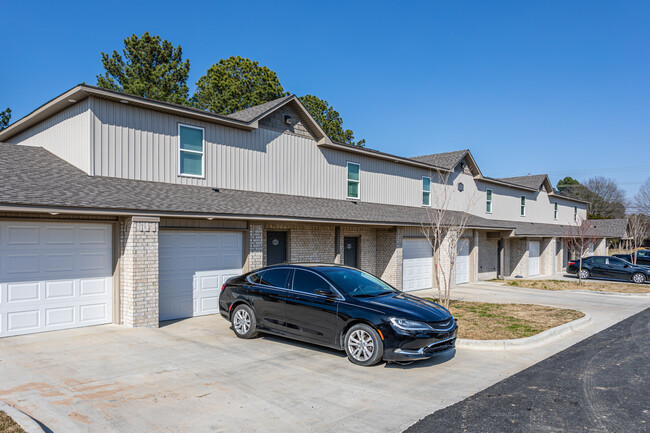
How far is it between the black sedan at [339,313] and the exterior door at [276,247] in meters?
4.53

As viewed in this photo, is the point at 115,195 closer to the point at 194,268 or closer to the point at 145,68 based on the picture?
the point at 194,268

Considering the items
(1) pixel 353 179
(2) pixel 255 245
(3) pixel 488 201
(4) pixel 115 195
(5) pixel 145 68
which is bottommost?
(2) pixel 255 245

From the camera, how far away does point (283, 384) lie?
6.76 meters

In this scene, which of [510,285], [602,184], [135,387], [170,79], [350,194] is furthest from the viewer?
[602,184]

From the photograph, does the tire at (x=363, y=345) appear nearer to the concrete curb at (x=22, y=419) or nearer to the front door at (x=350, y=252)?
the concrete curb at (x=22, y=419)

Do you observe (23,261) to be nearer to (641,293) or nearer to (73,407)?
(73,407)

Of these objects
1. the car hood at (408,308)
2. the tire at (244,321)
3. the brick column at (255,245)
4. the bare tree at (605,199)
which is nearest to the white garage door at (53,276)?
the tire at (244,321)

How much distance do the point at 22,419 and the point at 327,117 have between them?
4229cm

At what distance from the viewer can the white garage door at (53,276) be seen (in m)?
9.37

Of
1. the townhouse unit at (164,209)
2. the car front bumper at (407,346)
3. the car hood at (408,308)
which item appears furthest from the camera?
the townhouse unit at (164,209)

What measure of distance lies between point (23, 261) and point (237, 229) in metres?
5.14

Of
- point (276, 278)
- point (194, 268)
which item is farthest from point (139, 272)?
point (276, 278)

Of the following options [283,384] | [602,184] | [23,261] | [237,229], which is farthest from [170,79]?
[602,184]

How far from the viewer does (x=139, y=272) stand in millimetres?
10352
